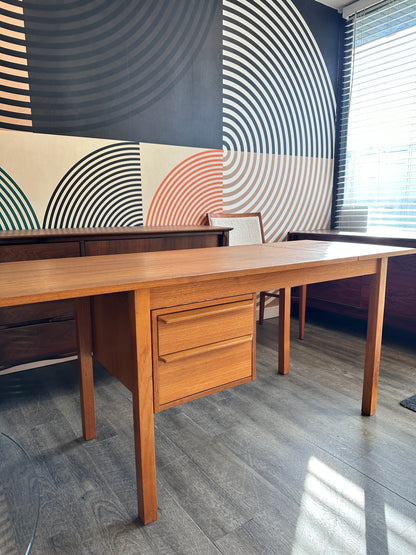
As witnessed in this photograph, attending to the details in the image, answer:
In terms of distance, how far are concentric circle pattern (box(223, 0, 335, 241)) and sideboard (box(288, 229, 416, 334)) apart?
492mm

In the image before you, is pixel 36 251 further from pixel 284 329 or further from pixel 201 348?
pixel 284 329

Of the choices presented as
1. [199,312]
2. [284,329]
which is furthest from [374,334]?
[199,312]

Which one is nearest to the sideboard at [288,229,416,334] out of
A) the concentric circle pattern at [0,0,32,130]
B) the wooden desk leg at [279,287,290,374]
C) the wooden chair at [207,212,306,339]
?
the wooden chair at [207,212,306,339]

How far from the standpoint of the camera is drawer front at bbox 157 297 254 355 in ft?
4.12

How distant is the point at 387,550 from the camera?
1.16 meters

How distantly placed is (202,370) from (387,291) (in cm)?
213

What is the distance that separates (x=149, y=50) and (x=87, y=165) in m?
0.93

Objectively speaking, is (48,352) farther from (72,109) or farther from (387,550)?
(387,550)

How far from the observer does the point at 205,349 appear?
1.35 metres


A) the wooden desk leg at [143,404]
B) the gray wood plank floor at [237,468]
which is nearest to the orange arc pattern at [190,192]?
the gray wood plank floor at [237,468]

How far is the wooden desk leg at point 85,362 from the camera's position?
5.17 ft

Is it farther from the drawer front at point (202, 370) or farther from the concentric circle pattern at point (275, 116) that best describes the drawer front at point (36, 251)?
the concentric circle pattern at point (275, 116)

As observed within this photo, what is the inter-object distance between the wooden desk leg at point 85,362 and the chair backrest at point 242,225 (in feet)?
5.40

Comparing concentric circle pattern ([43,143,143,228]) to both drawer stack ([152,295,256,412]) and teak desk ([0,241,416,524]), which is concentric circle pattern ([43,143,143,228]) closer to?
teak desk ([0,241,416,524])
